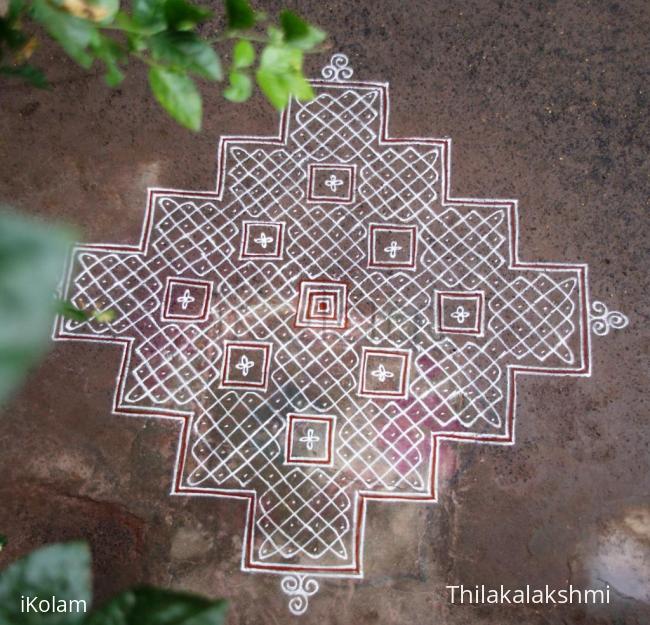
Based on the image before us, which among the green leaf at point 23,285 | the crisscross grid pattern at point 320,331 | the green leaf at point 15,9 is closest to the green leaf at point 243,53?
the green leaf at point 15,9

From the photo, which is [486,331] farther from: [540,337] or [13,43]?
[13,43]

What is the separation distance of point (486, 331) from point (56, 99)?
165 centimetres

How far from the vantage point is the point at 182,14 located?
0.79 meters

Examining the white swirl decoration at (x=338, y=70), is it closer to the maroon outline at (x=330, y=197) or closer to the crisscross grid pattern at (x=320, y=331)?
the crisscross grid pattern at (x=320, y=331)

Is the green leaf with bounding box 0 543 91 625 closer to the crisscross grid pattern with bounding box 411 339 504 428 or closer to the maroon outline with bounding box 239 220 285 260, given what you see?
the crisscross grid pattern with bounding box 411 339 504 428

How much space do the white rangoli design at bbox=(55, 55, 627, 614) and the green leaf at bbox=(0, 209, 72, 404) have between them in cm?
182

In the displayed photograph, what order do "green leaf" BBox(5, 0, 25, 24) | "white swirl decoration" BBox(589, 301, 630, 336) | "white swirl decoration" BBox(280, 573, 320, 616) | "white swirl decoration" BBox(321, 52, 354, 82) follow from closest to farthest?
1. "green leaf" BBox(5, 0, 25, 24)
2. "white swirl decoration" BBox(280, 573, 320, 616)
3. "white swirl decoration" BBox(589, 301, 630, 336)
4. "white swirl decoration" BBox(321, 52, 354, 82)

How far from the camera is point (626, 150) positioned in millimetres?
2363

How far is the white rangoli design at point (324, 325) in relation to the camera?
6.82 feet

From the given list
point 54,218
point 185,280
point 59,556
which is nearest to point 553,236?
point 185,280

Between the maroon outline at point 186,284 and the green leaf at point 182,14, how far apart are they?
4.85 feet

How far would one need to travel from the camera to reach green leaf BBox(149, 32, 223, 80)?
2.60ft

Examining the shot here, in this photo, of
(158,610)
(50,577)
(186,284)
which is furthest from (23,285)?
(186,284)

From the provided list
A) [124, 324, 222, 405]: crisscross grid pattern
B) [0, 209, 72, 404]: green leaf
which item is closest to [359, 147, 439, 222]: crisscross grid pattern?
[124, 324, 222, 405]: crisscross grid pattern
